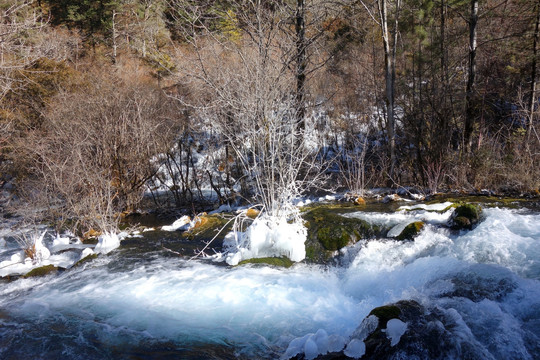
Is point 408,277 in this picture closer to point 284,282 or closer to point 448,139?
point 284,282

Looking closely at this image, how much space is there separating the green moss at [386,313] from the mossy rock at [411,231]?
8.30ft

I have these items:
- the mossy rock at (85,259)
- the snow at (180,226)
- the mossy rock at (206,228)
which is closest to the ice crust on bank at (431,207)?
the mossy rock at (206,228)

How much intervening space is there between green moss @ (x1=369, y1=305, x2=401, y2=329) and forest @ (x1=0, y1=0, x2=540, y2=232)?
2.71 metres

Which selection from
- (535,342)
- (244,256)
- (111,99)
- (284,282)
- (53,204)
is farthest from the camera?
(111,99)

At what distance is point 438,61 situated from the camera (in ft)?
48.7

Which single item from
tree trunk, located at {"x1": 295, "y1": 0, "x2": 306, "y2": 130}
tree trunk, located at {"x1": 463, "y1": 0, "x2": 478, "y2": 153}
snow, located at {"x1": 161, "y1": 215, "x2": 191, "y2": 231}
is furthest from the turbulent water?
tree trunk, located at {"x1": 295, "y1": 0, "x2": 306, "y2": 130}

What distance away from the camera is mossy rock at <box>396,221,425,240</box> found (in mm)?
5988

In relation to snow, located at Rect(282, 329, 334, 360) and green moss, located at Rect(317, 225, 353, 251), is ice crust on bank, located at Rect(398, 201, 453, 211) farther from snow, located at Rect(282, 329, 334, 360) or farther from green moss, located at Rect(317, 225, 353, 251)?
snow, located at Rect(282, 329, 334, 360)

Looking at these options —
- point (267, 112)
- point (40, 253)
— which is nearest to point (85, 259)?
point (40, 253)

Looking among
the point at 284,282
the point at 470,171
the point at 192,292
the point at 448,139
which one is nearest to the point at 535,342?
the point at 284,282

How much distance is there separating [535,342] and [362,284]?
2.07 metres

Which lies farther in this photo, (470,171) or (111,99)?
(111,99)

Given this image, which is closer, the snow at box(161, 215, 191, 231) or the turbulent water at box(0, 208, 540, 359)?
the turbulent water at box(0, 208, 540, 359)

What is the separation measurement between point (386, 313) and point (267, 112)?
3.83 m
